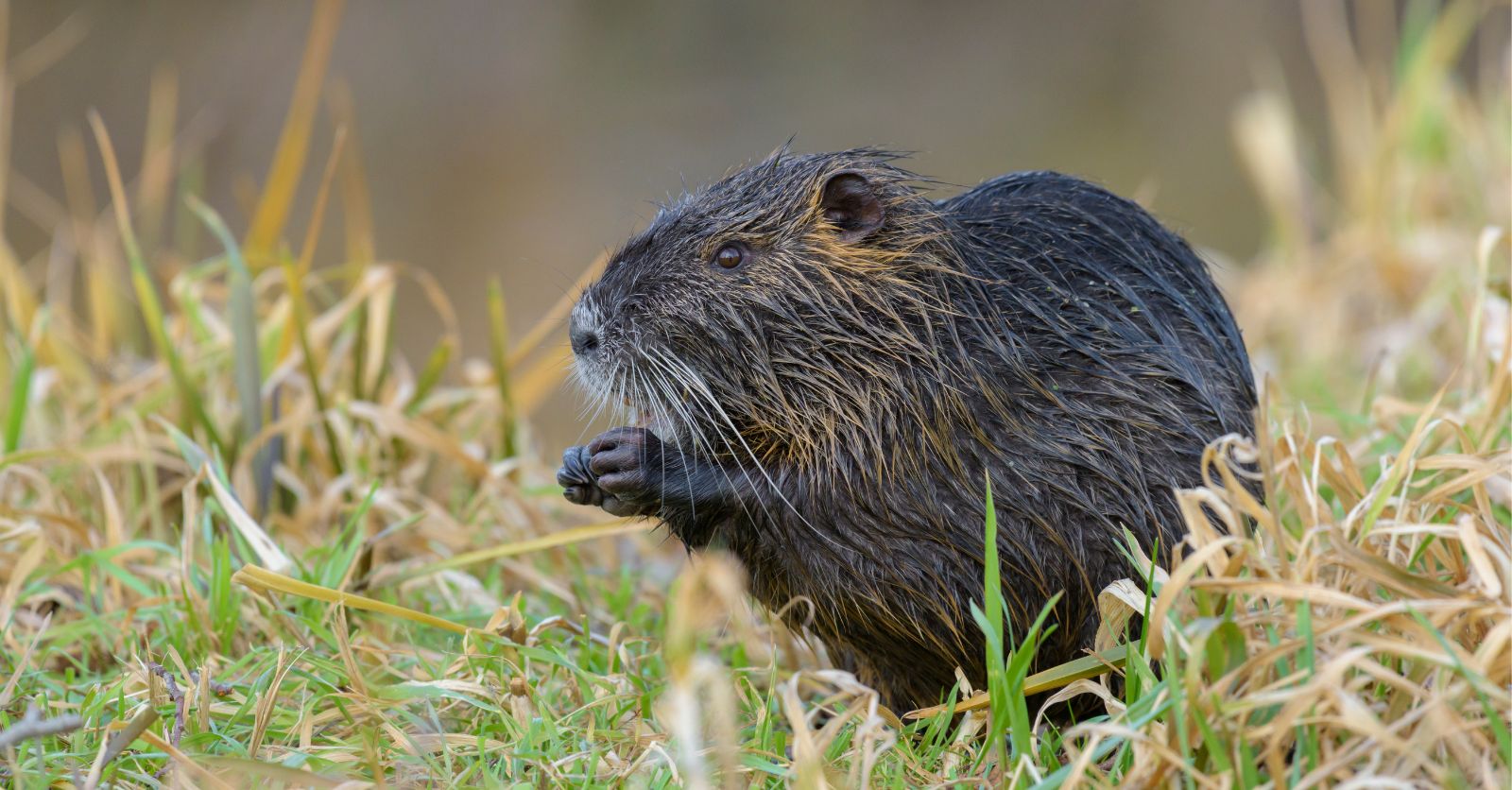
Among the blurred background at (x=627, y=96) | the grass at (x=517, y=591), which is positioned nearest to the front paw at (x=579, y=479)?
the grass at (x=517, y=591)

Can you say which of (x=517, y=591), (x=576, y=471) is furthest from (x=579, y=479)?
(x=517, y=591)

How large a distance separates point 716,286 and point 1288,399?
2118 mm

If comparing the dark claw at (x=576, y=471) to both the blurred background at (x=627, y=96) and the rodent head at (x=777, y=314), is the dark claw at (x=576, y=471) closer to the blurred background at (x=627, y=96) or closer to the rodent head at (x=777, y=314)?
the rodent head at (x=777, y=314)

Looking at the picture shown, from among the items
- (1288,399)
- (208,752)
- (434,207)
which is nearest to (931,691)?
(208,752)

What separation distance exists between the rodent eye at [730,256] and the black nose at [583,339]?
0.26m

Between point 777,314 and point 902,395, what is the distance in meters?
0.27

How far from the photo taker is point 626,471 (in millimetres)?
2295

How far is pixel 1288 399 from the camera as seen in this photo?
12.3ft

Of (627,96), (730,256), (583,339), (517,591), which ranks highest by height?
(730,256)

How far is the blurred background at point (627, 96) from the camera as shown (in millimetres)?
10250

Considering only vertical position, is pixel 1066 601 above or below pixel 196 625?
above

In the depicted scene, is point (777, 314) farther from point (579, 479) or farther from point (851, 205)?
point (579, 479)

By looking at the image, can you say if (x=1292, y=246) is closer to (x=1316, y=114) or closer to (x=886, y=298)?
(x=886, y=298)

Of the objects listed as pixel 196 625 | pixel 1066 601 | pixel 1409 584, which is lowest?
pixel 196 625
